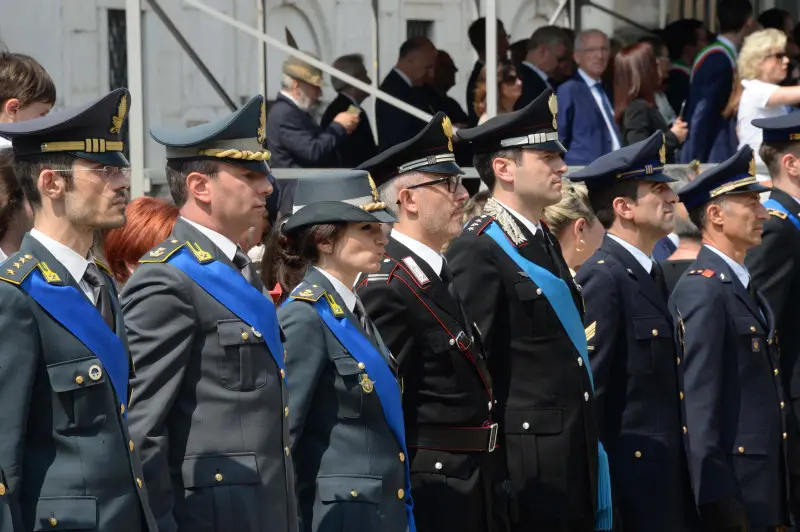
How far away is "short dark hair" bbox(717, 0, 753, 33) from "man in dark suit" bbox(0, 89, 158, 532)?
7.61 m

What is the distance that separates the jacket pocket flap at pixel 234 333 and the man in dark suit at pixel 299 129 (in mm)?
4314

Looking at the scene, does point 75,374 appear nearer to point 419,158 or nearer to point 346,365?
point 346,365

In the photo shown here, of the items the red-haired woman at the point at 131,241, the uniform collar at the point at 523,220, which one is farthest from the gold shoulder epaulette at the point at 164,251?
the uniform collar at the point at 523,220

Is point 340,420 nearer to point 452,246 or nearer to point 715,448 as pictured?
point 452,246

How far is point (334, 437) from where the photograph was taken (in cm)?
452

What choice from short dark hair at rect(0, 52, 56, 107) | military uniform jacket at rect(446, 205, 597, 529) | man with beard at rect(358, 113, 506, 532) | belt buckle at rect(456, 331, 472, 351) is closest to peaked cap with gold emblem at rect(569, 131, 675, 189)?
military uniform jacket at rect(446, 205, 597, 529)

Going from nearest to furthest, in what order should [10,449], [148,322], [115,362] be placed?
[10,449] → [115,362] → [148,322]

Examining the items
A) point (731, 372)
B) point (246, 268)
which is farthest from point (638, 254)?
point (246, 268)

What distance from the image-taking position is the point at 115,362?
12.4 ft

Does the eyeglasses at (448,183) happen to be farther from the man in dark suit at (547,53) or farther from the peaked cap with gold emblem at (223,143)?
the man in dark suit at (547,53)

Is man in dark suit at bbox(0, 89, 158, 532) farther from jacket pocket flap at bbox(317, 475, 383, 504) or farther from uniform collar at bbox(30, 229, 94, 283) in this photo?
jacket pocket flap at bbox(317, 475, 383, 504)

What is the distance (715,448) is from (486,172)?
147 cm

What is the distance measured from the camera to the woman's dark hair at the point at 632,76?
993cm

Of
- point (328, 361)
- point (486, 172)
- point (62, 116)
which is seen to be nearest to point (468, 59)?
point (486, 172)
